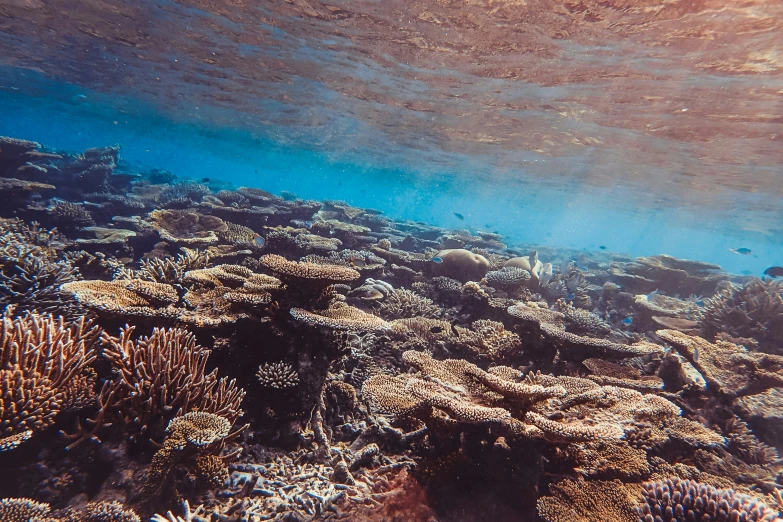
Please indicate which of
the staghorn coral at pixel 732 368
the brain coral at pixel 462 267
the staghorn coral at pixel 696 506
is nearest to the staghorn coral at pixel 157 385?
the staghorn coral at pixel 696 506

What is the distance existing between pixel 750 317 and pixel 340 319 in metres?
11.4

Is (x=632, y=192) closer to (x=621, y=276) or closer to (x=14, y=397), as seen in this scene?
→ (x=621, y=276)

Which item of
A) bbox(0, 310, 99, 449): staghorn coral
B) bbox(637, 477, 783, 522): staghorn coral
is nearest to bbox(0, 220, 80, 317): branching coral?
bbox(0, 310, 99, 449): staghorn coral

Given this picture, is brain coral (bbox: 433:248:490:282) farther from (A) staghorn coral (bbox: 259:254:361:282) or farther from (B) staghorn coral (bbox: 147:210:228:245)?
(A) staghorn coral (bbox: 259:254:361:282)

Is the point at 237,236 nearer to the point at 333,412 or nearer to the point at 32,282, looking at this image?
the point at 32,282

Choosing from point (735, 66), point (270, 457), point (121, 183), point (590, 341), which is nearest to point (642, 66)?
point (735, 66)

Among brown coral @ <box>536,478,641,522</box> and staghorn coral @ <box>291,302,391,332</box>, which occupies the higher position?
staghorn coral @ <box>291,302,391,332</box>

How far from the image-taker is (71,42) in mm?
21891

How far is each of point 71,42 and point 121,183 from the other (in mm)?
10639

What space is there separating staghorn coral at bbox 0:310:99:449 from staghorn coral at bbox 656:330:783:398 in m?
7.86

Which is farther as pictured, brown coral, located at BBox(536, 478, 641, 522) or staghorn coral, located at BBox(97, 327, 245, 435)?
staghorn coral, located at BBox(97, 327, 245, 435)

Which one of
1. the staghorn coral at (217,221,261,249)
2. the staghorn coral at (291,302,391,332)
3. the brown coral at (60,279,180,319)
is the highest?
the staghorn coral at (291,302,391,332)

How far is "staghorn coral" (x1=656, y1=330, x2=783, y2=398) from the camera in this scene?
19.0 feet

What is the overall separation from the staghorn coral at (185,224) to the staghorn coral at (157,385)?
7172mm
